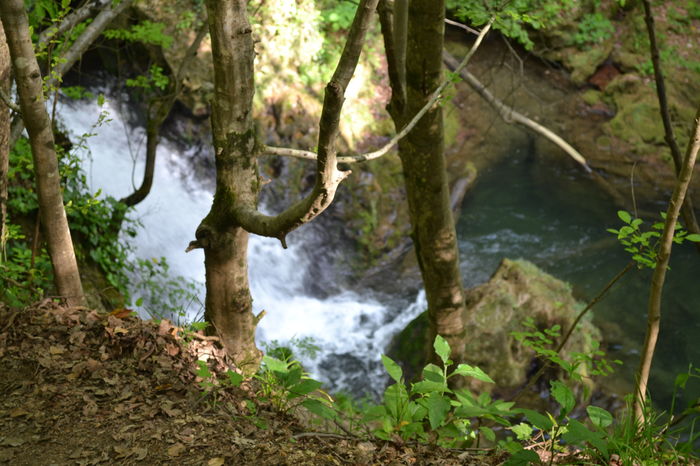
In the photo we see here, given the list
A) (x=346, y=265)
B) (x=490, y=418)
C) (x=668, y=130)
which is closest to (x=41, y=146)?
(x=490, y=418)

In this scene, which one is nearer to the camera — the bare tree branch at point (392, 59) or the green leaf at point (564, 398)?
the green leaf at point (564, 398)

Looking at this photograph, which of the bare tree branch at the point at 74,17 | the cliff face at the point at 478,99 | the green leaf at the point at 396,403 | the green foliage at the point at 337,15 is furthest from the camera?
the green foliage at the point at 337,15

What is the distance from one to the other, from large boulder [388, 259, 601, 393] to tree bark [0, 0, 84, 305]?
409 centimetres

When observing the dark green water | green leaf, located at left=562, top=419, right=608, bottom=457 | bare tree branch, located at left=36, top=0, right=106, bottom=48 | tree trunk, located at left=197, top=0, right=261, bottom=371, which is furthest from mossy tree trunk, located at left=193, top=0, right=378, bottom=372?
the dark green water

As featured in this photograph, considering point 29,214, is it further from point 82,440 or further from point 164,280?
point 82,440

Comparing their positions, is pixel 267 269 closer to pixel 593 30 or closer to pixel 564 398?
pixel 564 398

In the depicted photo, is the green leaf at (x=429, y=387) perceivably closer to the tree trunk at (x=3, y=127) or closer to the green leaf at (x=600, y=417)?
the green leaf at (x=600, y=417)

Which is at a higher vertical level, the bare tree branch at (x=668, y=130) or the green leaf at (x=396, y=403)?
the bare tree branch at (x=668, y=130)

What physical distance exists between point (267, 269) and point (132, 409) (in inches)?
244

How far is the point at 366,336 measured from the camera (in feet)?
26.7

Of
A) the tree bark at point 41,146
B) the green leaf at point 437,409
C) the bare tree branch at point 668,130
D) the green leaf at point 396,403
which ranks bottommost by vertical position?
the green leaf at point 437,409

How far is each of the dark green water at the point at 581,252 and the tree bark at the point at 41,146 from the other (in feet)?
20.7

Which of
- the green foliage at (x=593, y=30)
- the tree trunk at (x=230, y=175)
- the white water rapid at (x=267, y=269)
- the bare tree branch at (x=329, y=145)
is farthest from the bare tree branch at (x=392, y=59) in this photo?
the green foliage at (x=593, y=30)

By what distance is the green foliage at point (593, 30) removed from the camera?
12.9 m
